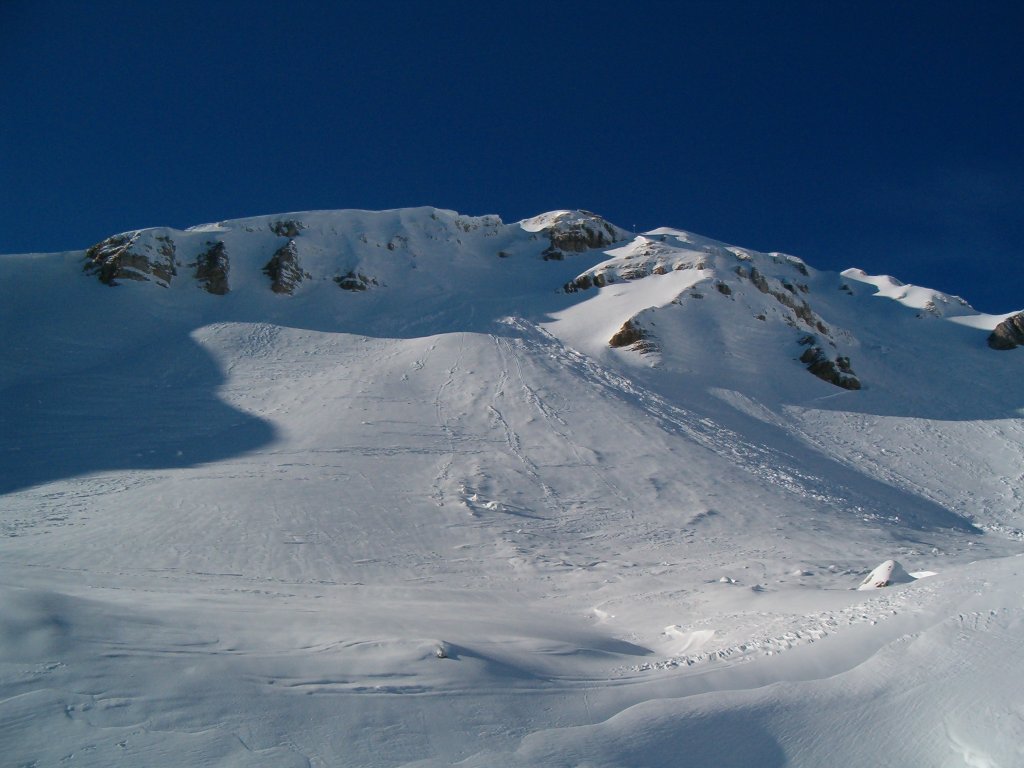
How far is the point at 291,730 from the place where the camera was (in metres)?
3.68

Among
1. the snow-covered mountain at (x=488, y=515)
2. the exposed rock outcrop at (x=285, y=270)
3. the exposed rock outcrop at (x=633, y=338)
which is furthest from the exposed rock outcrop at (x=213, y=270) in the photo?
the exposed rock outcrop at (x=633, y=338)

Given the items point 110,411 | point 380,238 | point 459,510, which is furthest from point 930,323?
point 110,411

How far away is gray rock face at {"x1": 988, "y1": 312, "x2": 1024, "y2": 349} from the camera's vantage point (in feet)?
115

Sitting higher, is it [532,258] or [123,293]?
[532,258]

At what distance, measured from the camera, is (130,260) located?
31844 millimetres

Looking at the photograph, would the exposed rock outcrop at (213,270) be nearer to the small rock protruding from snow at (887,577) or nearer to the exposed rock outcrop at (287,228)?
the exposed rock outcrop at (287,228)

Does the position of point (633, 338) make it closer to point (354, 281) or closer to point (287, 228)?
point (354, 281)

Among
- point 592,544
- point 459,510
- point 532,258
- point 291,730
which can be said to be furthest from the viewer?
point 532,258

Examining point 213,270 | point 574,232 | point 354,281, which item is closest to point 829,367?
point 574,232

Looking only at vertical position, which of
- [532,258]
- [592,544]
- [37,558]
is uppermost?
[532,258]

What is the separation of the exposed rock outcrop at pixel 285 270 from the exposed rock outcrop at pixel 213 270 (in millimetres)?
2261

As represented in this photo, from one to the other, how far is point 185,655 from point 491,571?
6.15m

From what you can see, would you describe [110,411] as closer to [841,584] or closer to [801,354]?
[841,584]

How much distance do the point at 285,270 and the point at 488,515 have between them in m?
26.7
